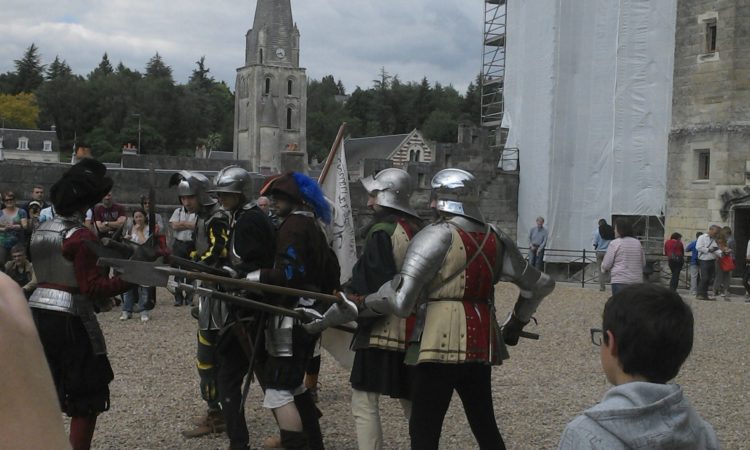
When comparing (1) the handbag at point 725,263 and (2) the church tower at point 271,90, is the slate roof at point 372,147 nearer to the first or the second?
(2) the church tower at point 271,90

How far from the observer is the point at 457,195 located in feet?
16.2

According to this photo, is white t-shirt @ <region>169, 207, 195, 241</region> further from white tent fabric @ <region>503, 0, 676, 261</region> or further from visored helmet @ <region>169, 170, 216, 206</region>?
white tent fabric @ <region>503, 0, 676, 261</region>

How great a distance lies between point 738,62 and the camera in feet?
73.6

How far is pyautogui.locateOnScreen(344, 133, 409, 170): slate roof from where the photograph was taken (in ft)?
263

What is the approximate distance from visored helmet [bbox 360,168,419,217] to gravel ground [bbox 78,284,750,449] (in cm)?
186

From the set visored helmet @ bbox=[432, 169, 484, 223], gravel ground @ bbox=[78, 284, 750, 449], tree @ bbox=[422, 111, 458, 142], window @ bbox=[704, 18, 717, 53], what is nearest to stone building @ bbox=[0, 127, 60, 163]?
tree @ bbox=[422, 111, 458, 142]

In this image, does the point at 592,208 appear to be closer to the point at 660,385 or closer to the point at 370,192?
the point at 370,192

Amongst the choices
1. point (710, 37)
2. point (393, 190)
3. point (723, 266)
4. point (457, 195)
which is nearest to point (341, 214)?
point (393, 190)

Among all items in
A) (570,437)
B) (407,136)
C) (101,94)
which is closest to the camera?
(570,437)

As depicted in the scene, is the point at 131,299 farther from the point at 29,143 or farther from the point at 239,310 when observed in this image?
the point at 29,143

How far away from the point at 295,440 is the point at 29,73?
372 feet

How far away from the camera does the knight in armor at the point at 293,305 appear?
535 centimetres

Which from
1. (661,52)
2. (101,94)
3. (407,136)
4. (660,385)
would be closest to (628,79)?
(661,52)

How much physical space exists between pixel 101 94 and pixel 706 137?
76.1 m
